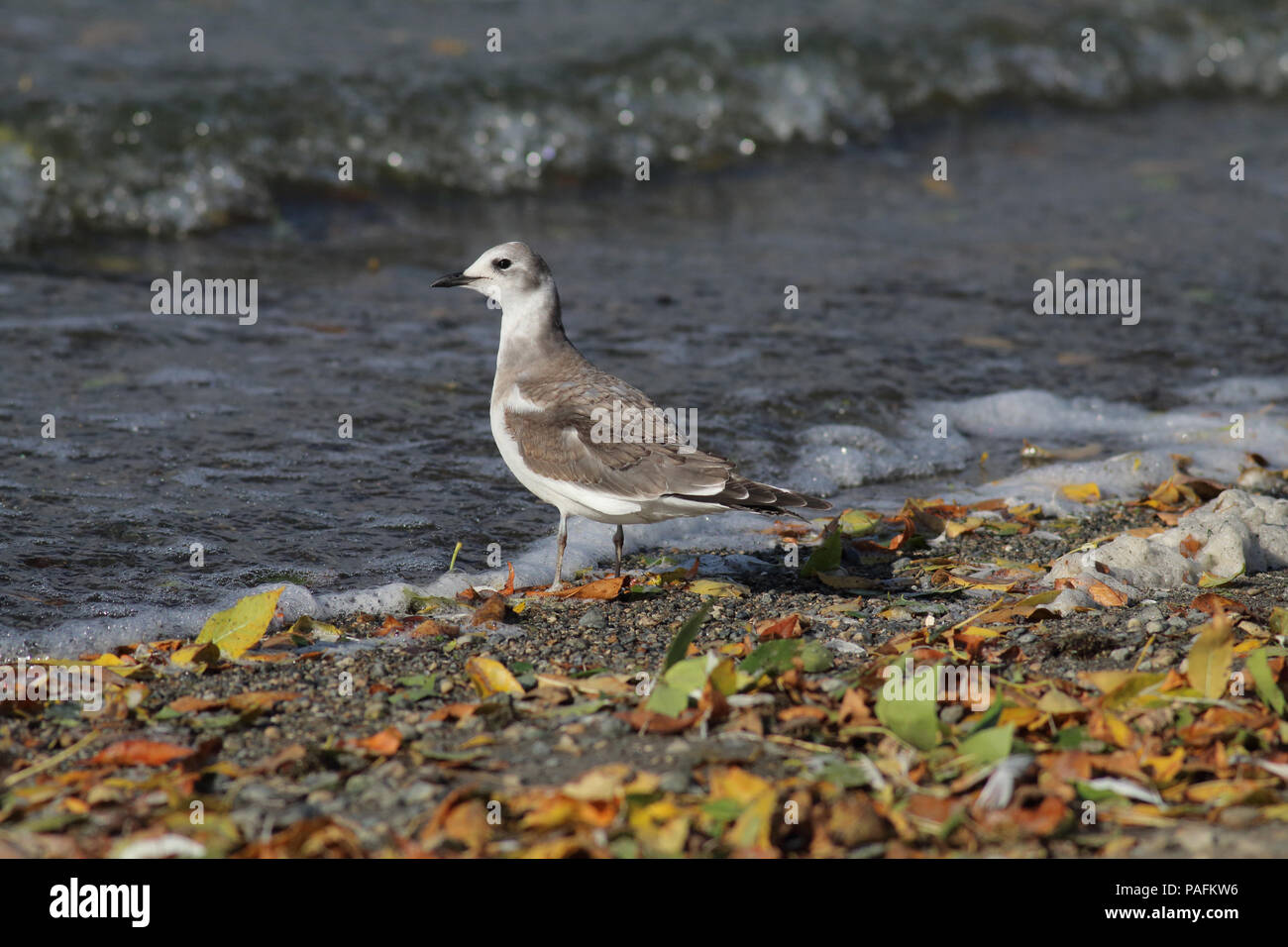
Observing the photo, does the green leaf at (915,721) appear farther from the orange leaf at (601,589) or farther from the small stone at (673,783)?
the orange leaf at (601,589)

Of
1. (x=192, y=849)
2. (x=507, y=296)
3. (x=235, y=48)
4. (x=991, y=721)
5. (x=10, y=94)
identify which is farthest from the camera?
(x=235, y=48)

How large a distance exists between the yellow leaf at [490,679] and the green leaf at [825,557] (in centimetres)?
160

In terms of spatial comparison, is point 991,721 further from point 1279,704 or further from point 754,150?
point 754,150

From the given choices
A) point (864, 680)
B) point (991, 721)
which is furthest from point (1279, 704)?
point (864, 680)

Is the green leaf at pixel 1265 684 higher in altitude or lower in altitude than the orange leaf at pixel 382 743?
higher

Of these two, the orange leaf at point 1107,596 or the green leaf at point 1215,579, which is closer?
the orange leaf at point 1107,596

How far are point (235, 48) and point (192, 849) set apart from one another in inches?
448

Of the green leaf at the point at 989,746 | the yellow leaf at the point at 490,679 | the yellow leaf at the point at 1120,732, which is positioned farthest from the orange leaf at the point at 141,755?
the yellow leaf at the point at 1120,732

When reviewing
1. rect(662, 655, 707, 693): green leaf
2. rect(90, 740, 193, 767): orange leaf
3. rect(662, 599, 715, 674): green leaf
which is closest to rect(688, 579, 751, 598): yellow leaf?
rect(662, 599, 715, 674): green leaf

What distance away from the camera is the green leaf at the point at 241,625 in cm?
417

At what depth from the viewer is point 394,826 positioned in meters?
3.05

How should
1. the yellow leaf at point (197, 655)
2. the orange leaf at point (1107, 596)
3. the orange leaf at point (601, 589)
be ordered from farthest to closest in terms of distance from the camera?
the orange leaf at point (601, 589)
the orange leaf at point (1107, 596)
the yellow leaf at point (197, 655)

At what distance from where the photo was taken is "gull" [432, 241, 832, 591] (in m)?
4.57

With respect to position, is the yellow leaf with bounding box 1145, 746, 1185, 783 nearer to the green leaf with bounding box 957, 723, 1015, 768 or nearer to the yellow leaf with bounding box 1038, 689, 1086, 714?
the yellow leaf with bounding box 1038, 689, 1086, 714
